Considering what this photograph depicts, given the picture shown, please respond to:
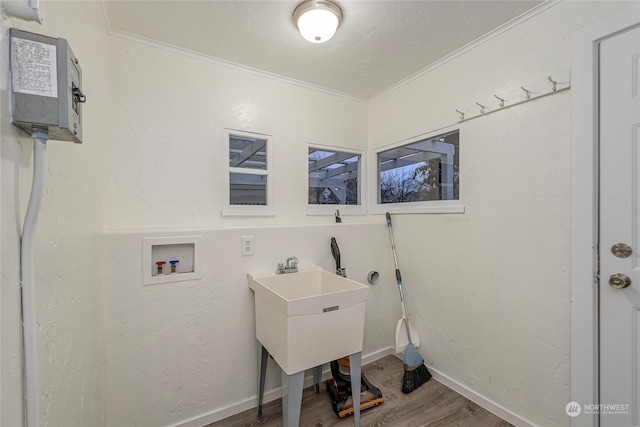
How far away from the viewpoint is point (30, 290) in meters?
0.58

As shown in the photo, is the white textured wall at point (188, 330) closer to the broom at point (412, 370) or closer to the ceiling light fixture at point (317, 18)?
the broom at point (412, 370)

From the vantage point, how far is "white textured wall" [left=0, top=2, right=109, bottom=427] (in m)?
0.55

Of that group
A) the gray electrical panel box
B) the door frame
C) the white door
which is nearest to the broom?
the door frame

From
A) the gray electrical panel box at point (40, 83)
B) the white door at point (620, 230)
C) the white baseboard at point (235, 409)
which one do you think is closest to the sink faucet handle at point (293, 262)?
the white baseboard at point (235, 409)

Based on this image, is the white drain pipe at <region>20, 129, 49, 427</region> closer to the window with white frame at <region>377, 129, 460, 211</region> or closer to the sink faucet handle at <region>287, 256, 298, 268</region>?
the sink faucet handle at <region>287, 256, 298, 268</region>

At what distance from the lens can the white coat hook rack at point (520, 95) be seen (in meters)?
1.45

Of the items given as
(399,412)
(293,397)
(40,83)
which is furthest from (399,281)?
(40,83)

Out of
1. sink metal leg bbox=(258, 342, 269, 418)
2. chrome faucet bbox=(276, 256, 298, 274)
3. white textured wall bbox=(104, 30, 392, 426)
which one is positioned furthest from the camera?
chrome faucet bbox=(276, 256, 298, 274)

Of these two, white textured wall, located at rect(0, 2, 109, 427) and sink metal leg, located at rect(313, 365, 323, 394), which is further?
sink metal leg, located at rect(313, 365, 323, 394)

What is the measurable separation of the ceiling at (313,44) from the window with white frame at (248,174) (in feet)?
1.88

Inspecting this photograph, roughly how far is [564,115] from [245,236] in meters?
2.03

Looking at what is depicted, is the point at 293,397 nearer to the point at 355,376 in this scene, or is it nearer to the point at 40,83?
the point at 355,376

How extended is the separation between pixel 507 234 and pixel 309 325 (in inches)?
53.7

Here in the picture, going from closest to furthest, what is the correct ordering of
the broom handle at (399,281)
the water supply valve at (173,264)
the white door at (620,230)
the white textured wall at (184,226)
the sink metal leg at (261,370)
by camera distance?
the white door at (620,230) < the white textured wall at (184,226) < the water supply valve at (173,264) < the sink metal leg at (261,370) < the broom handle at (399,281)
